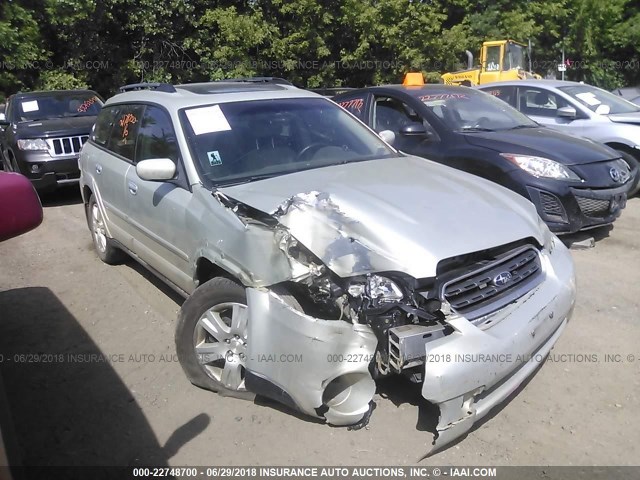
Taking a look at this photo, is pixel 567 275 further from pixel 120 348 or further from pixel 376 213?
pixel 120 348

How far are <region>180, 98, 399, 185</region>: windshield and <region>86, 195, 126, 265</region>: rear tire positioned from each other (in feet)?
6.89

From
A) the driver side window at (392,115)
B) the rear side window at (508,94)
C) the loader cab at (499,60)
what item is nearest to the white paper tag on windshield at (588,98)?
the rear side window at (508,94)

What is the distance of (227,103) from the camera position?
4.15 metres

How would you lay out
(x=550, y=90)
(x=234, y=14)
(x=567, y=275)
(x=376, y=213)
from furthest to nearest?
(x=234, y=14)
(x=550, y=90)
(x=567, y=275)
(x=376, y=213)

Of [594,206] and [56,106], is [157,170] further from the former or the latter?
[56,106]

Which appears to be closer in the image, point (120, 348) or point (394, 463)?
point (394, 463)

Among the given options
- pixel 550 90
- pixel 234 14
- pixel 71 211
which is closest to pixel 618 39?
pixel 234 14

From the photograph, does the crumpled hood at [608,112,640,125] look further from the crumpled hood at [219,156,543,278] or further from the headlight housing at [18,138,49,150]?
the headlight housing at [18,138,49,150]

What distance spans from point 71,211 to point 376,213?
6579 mm

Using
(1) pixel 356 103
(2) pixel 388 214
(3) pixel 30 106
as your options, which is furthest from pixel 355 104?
(3) pixel 30 106

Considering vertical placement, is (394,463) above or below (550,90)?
below

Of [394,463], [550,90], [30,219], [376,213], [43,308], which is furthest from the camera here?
[550,90]

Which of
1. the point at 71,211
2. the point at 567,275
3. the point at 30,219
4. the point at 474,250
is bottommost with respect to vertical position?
the point at 71,211

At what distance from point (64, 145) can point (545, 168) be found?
6.58 m
